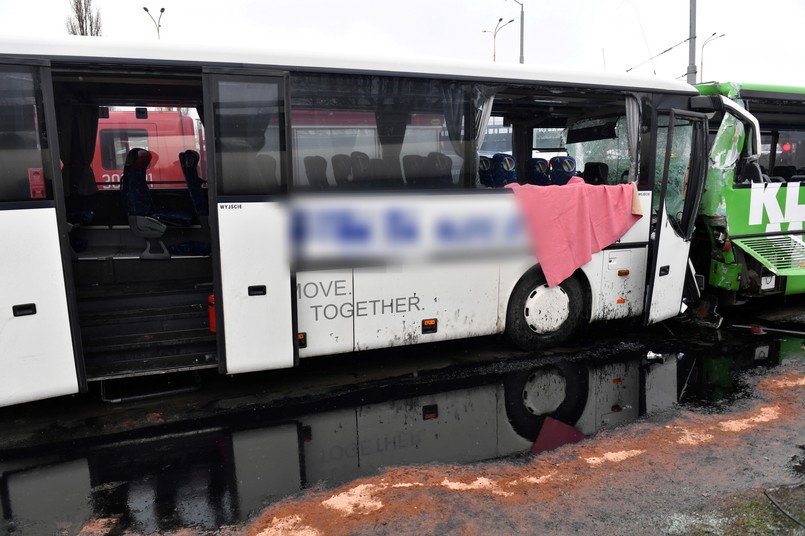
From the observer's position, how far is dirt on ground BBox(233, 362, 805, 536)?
342 cm

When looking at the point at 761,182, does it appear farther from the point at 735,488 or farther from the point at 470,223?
the point at 735,488

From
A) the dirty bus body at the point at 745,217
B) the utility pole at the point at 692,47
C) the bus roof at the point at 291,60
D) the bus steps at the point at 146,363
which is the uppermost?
the utility pole at the point at 692,47

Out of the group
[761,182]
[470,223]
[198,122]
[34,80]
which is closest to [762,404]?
[470,223]

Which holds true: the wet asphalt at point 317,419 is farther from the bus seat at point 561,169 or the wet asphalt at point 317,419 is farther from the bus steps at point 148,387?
the bus seat at point 561,169

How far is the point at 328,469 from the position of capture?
4.18 metres

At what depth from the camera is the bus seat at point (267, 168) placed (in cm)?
492

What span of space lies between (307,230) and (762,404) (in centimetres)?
432

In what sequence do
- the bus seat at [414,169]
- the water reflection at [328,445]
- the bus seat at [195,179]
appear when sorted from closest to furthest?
the water reflection at [328,445]
the bus seat at [414,169]
the bus seat at [195,179]

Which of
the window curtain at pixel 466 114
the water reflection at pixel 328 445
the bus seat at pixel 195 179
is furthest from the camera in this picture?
the bus seat at pixel 195 179

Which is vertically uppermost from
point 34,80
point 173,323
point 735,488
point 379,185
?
point 34,80

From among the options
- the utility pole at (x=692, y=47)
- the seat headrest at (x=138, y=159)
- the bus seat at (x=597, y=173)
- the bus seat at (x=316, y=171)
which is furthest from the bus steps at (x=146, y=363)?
the utility pole at (x=692, y=47)

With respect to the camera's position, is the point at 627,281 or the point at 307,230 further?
the point at 627,281

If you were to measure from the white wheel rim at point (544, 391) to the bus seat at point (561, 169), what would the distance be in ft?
7.31

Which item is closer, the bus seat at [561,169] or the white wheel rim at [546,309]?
the white wheel rim at [546,309]
